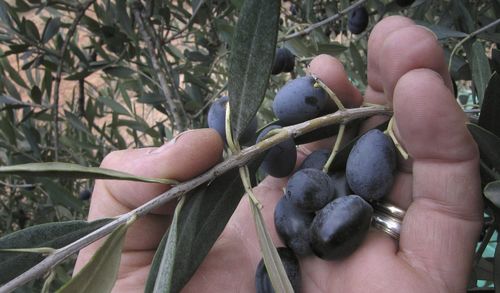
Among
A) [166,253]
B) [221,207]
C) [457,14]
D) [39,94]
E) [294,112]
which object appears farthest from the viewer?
[39,94]

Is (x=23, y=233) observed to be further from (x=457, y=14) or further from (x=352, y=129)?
(x=457, y=14)

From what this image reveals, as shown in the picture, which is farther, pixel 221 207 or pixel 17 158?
pixel 17 158

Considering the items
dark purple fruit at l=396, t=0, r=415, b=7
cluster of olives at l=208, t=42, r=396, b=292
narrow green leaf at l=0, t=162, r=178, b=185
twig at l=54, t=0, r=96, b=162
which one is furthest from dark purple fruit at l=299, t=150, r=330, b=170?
twig at l=54, t=0, r=96, b=162

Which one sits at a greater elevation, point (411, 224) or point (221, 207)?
point (221, 207)

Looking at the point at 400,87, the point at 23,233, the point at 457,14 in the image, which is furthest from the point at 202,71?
the point at 23,233

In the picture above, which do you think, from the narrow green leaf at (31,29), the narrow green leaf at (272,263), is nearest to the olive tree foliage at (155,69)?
the narrow green leaf at (31,29)

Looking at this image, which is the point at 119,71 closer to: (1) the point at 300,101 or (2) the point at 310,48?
(2) the point at 310,48

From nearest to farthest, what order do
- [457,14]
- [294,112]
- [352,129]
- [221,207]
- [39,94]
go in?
[221,207], [294,112], [352,129], [457,14], [39,94]
